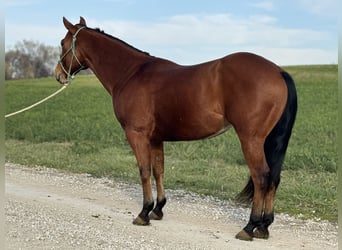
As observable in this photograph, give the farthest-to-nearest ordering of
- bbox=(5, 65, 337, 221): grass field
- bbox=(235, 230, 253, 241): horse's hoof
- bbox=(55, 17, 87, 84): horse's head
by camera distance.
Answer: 1. bbox=(5, 65, 337, 221): grass field
2. bbox=(55, 17, 87, 84): horse's head
3. bbox=(235, 230, 253, 241): horse's hoof

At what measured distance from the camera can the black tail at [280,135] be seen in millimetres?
5547

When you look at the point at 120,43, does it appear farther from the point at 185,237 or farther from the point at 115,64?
the point at 185,237

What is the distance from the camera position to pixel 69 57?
6977 mm

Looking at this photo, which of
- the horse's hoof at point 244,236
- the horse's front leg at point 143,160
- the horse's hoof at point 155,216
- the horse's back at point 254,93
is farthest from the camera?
the horse's hoof at point 155,216

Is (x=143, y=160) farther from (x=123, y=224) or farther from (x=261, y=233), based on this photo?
(x=261, y=233)

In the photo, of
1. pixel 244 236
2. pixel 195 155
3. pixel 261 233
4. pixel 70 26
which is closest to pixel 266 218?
pixel 261 233

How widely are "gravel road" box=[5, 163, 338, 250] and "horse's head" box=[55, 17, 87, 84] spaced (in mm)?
1878

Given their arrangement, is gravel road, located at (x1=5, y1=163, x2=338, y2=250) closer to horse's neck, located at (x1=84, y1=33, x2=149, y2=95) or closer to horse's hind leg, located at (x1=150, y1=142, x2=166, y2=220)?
horse's hind leg, located at (x1=150, y1=142, x2=166, y2=220)

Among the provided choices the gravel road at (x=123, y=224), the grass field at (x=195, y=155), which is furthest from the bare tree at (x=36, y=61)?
the gravel road at (x=123, y=224)

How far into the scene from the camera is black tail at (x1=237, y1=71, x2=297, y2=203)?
5.55 metres

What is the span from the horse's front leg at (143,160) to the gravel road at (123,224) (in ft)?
0.51

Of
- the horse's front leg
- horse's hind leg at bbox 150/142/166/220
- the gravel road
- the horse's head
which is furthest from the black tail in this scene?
the horse's head

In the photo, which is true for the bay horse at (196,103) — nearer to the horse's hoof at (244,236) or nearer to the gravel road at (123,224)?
the horse's hoof at (244,236)

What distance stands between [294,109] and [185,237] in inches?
74.6
